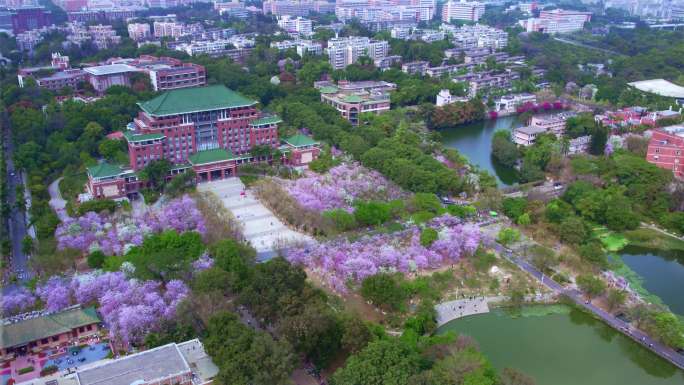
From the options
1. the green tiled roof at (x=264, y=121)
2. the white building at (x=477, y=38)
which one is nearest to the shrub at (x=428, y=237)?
the green tiled roof at (x=264, y=121)

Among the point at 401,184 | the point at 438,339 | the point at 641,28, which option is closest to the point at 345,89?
the point at 401,184

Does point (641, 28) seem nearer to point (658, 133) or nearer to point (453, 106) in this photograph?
point (453, 106)

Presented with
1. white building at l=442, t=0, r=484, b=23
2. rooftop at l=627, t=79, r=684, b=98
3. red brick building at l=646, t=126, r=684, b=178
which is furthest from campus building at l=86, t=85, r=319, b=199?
white building at l=442, t=0, r=484, b=23

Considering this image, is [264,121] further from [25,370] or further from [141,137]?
[25,370]

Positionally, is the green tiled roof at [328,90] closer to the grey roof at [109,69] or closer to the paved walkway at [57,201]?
the grey roof at [109,69]

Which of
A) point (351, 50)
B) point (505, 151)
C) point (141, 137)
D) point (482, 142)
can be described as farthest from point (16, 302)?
point (351, 50)

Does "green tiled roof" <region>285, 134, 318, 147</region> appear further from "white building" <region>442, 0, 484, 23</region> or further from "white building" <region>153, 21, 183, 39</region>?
"white building" <region>442, 0, 484, 23</region>
